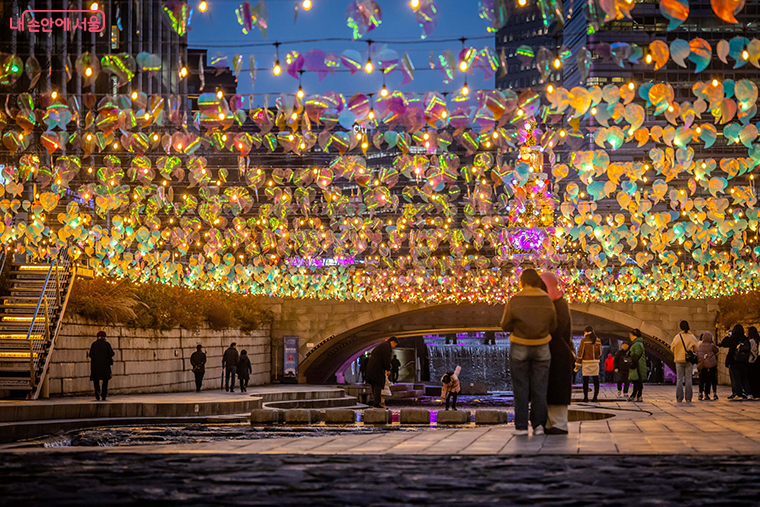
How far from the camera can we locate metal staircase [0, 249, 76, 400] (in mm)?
16109

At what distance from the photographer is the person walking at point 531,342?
7406mm

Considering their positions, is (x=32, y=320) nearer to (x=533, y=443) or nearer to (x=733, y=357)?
(x=533, y=443)

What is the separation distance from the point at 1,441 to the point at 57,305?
276 inches

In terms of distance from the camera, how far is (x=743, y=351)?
620 inches

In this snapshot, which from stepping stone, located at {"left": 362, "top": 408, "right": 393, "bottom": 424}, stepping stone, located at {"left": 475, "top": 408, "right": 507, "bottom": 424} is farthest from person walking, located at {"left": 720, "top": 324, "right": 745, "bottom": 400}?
stepping stone, located at {"left": 362, "top": 408, "right": 393, "bottom": 424}

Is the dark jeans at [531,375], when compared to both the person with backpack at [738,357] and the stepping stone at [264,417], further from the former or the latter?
the person with backpack at [738,357]

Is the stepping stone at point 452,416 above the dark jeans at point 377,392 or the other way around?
the other way around

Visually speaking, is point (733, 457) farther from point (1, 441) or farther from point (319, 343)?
point (319, 343)

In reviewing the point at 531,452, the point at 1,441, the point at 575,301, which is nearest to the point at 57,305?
the point at 1,441

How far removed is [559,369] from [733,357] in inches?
379

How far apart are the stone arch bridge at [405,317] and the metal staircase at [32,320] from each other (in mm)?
19435

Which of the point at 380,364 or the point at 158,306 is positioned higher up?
the point at 158,306

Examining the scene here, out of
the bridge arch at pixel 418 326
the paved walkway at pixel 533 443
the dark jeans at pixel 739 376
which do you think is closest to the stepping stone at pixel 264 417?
the paved walkway at pixel 533 443

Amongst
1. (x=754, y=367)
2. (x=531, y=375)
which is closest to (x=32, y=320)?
(x=531, y=375)
